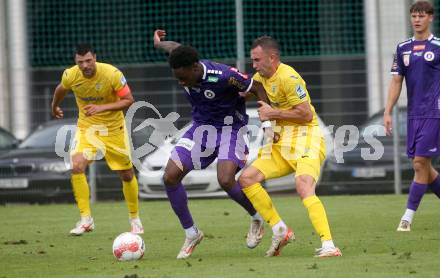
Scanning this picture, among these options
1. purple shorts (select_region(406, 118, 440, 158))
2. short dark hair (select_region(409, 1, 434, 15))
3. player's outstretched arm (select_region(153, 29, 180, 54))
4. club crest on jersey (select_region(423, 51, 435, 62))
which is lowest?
purple shorts (select_region(406, 118, 440, 158))

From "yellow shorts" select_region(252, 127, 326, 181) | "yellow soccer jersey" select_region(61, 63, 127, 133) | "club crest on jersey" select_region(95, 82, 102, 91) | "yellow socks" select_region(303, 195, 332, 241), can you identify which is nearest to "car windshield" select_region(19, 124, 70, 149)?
"yellow soccer jersey" select_region(61, 63, 127, 133)

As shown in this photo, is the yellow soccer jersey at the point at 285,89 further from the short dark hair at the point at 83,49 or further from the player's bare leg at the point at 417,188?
the short dark hair at the point at 83,49

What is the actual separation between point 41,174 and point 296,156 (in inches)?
393

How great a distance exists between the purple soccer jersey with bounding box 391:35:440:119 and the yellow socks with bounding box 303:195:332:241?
8.16 feet

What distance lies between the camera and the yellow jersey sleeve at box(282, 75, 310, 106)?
9688mm

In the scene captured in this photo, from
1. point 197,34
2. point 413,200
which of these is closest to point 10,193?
point 197,34

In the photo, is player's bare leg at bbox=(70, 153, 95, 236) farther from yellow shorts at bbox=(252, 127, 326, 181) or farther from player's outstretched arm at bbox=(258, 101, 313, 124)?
player's outstretched arm at bbox=(258, 101, 313, 124)

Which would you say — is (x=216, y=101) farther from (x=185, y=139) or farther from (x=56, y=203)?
(x=56, y=203)

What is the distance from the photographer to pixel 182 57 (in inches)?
380

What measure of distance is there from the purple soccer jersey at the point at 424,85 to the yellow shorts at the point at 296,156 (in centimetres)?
187

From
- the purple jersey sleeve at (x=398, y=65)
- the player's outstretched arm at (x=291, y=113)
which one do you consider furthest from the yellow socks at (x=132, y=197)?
the player's outstretched arm at (x=291, y=113)

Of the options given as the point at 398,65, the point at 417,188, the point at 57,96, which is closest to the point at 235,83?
the point at 398,65

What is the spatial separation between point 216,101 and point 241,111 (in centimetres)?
34

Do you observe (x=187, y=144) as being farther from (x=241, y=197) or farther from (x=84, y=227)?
(x=84, y=227)
